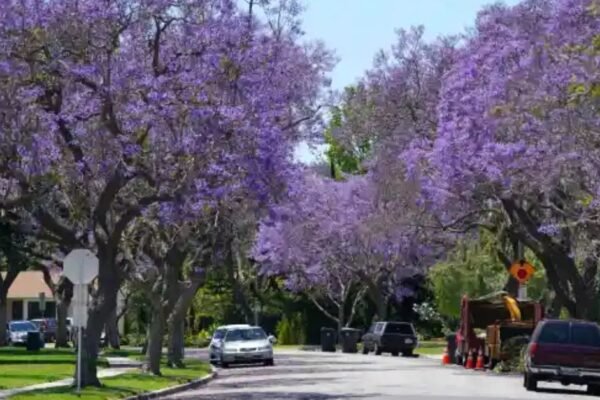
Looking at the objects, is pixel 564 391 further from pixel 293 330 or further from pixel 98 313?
pixel 293 330

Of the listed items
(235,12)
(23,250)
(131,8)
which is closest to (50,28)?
(131,8)

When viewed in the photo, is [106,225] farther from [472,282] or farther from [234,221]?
[472,282]

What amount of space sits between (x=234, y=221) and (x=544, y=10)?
10.7m

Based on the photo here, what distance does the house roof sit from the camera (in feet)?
310

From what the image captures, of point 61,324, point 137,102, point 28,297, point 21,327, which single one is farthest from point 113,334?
point 137,102

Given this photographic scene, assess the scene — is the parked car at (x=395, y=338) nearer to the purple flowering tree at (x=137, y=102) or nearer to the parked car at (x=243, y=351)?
the parked car at (x=243, y=351)

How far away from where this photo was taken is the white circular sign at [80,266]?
27141 mm

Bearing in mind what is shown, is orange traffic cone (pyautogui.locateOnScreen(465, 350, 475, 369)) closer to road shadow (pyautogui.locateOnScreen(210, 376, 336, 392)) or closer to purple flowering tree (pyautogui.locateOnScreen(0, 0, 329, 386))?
road shadow (pyautogui.locateOnScreen(210, 376, 336, 392))

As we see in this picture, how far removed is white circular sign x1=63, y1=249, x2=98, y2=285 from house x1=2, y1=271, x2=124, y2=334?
66.3 metres

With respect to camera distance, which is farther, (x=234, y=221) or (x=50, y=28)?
(x=234, y=221)

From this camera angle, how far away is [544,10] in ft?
115

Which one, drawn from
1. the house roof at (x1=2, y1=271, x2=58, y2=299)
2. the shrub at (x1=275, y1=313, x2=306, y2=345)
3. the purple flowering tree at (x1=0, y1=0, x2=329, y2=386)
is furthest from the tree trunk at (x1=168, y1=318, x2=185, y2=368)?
the house roof at (x1=2, y1=271, x2=58, y2=299)

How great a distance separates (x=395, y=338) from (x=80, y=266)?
3532 centimetres

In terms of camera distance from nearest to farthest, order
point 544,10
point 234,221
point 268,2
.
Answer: point 268,2 → point 544,10 → point 234,221
